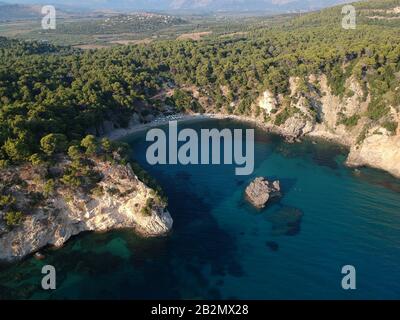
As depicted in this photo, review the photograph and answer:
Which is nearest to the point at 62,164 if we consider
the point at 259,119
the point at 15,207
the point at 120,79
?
the point at 15,207

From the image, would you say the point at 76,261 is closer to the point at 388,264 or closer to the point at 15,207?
the point at 15,207

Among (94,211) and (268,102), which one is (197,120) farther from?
(94,211)

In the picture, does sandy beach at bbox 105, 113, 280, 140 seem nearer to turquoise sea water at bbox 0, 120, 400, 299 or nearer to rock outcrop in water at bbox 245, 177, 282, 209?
turquoise sea water at bbox 0, 120, 400, 299

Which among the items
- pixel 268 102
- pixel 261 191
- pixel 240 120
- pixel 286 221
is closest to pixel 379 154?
pixel 261 191

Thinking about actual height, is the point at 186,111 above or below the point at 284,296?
above

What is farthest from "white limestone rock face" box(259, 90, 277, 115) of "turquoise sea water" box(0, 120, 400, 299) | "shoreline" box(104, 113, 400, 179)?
"turquoise sea water" box(0, 120, 400, 299)
